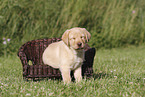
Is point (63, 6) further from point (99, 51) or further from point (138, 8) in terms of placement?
point (138, 8)

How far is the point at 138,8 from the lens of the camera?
10328mm

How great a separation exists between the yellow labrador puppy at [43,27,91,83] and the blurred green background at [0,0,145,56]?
3.48 metres

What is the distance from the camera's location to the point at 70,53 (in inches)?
154

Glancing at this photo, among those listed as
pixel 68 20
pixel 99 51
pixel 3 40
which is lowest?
pixel 99 51

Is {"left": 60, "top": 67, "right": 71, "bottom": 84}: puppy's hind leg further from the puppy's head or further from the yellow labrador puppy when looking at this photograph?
the puppy's head

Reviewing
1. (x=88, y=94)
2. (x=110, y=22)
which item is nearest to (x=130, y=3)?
(x=110, y=22)

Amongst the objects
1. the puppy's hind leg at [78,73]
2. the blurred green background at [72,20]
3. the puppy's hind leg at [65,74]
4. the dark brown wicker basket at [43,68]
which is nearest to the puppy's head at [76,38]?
the puppy's hind leg at [65,74]

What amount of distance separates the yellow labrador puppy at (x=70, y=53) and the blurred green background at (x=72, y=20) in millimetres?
3475

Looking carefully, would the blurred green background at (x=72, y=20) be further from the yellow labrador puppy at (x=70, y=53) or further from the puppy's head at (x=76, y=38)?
the puppy's head at (x=76, y=38)

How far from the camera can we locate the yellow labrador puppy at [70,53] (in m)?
3.69

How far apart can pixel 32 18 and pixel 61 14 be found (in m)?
1.02

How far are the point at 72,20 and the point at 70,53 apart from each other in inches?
178

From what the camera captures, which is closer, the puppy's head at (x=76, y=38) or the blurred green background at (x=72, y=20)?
the puppy's head at (x=76, y=38)

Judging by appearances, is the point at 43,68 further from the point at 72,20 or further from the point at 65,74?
the point at 72,20
